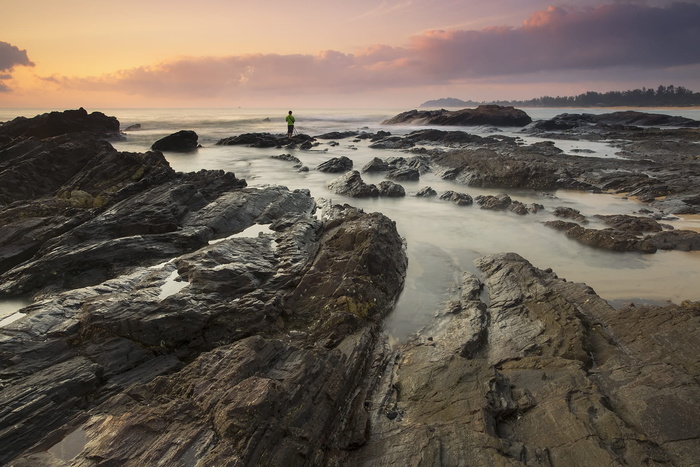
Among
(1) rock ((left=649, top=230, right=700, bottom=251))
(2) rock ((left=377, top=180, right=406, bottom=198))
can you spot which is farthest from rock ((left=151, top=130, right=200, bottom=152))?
(1) rock ((left=649, top=230, right=700, bottom=251))

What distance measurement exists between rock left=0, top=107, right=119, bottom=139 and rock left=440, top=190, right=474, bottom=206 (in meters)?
26.2

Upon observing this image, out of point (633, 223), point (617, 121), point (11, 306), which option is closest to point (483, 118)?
point (617, 121)

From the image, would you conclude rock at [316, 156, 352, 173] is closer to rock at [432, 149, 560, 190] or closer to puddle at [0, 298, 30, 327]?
rock at [432, 149, 560, 190]

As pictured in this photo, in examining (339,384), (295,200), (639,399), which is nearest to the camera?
(639,399)

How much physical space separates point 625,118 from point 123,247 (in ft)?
245

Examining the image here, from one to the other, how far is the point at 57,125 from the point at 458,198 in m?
34.6

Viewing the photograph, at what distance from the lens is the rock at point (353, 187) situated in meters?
15.2

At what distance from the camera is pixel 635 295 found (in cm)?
696

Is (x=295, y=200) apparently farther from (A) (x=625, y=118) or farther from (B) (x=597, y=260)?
(A) (x=625, y=118)

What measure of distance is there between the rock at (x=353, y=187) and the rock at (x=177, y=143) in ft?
61.7

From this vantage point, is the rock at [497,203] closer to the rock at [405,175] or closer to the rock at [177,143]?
the rock at [405,175]

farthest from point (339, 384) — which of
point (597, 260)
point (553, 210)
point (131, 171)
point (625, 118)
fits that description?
point (625, 118)

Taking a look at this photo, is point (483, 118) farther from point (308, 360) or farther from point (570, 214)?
point (308, 360)

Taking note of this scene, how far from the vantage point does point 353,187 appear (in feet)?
51.4
